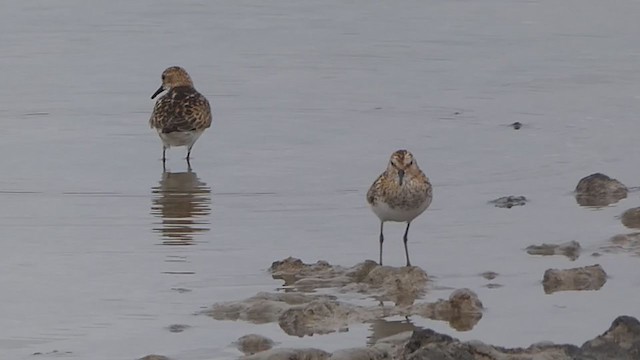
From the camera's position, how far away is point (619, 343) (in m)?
7.79

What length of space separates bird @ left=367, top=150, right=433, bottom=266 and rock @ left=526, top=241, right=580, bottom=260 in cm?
84

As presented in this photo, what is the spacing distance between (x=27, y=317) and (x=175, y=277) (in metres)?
1.30

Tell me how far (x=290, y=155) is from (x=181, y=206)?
1894 millimetres

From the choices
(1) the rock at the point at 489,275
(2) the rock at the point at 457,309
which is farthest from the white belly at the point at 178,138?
(2) the rock at the point at 457,309

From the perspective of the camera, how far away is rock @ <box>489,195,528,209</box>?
42.1 feet

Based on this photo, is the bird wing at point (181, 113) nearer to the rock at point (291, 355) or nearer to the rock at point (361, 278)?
the rock at point (361, 278)

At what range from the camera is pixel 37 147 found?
15477mm

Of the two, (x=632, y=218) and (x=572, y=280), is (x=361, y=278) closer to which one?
(x=572, y=280)

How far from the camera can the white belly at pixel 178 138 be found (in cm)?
1543

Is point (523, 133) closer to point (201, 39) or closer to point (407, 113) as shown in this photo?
point (407, 113)

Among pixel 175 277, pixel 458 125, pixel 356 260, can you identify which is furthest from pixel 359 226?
pixel 458 125

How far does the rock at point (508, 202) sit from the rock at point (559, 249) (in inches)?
60.0

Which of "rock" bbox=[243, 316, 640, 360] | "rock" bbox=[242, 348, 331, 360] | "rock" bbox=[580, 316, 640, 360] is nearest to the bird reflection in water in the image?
"rock" bbox=[242, 348, 331, 360]

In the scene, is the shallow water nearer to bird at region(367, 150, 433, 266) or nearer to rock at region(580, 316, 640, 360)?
bird at region(367, 150, 433, 266)
